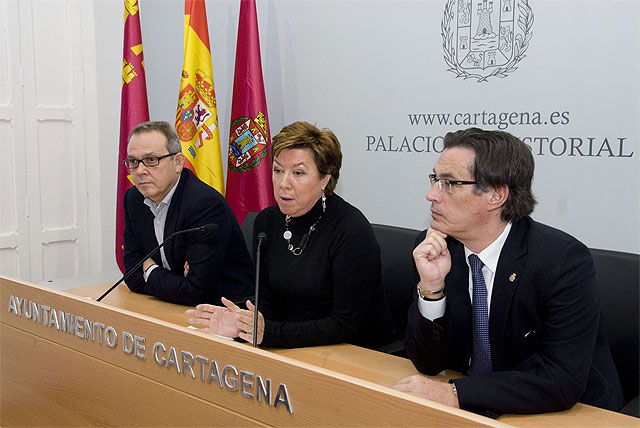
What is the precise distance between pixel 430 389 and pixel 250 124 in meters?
2.35

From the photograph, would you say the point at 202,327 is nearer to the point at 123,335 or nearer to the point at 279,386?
the point at 123,335

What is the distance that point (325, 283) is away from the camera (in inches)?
78.4

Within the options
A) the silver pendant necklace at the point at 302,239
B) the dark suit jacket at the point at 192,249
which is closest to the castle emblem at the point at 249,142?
the dark suit jacket at the point at 192,249

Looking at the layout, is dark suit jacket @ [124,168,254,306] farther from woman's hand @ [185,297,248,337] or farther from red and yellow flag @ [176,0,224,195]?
red and yellow flag @ [176,0,224,195]

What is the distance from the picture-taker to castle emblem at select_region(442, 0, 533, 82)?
112 inches

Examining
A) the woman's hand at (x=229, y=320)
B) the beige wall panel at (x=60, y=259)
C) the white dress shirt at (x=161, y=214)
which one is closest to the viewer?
the woman's hand at (x=229, y=320)

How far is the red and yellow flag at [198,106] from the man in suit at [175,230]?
1.05 meters

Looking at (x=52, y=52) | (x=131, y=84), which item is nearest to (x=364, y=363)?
(x=131, y=84)

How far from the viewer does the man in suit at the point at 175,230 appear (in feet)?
7.69

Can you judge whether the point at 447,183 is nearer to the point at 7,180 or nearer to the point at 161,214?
the point at 161,214

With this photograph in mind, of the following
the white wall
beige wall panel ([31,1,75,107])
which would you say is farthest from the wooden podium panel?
beige wall panel ([31,1,75,107])

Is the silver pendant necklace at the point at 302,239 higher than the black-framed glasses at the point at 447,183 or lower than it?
lower

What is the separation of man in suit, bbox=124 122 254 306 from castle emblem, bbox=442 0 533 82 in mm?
1317

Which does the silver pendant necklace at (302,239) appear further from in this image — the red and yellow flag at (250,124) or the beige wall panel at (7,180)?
the beige wall panel at (7,180)
